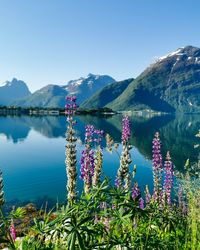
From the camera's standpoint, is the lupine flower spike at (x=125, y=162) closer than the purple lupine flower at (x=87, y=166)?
No

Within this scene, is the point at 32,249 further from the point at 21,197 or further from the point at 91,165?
the point at 21,197

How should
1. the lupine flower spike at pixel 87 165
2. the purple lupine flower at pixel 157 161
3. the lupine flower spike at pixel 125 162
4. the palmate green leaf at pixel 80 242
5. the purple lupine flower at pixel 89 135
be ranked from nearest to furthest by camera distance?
1. the palmate green leaf at pixel 80 242
2. the lupine flower spike at pixel 87 165
3. the lupine flower spike at pixel 125 162
4. the purple lupine flower at pixel 89 135
5. the purple lupine flower at pixel 157 161

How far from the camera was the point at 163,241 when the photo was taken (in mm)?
5570

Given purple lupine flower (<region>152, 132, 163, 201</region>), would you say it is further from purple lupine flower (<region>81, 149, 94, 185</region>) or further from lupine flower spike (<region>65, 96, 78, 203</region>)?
lupine flower spike (<region>65, 96, 78, 203</region>)

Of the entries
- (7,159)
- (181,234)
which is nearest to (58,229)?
(181,234)

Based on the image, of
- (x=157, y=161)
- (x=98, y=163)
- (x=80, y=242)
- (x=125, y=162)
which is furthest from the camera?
(x=157, y=161)

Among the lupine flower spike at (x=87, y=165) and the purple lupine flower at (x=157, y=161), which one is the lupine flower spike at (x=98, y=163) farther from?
the purple lupine flower at (x=157, y=161)

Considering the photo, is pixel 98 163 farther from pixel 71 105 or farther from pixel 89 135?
pixel 71 105

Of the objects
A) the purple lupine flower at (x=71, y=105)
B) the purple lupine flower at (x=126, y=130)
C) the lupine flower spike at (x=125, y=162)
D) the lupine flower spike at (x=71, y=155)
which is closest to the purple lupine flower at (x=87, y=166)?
the lupine flower spike at (x=71, y=155)

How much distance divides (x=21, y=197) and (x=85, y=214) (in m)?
45.6

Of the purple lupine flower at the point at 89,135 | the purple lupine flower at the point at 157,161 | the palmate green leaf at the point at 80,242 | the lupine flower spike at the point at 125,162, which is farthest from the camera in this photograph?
the purple lupine flower at the point at 157,161

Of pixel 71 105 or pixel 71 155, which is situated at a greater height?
pixel 71 105

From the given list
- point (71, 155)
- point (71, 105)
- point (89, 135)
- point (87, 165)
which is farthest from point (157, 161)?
point (71, 105)

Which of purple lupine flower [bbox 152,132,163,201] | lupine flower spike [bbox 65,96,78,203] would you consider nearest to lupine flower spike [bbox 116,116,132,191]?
purple lupine flower [bbox 152,132,163,201]
